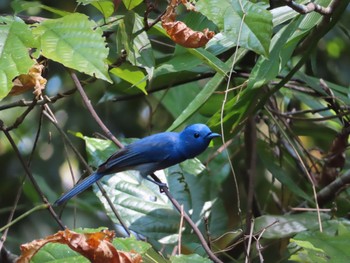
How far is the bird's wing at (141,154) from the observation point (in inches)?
97.9

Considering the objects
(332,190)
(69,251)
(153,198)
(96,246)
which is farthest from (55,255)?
(332,190)

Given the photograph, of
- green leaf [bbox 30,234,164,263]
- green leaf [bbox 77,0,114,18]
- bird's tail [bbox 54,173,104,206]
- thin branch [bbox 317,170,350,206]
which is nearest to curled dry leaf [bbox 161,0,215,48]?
green leaf [bbox 77,0,114,18]

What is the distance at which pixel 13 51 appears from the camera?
1.76m

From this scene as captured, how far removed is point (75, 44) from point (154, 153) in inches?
32.9

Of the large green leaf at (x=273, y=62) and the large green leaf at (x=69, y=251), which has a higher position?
the large green leaf at (x=273, y=62)

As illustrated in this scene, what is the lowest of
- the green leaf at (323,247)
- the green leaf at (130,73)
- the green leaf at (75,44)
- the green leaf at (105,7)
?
the green leaf at (323,247)

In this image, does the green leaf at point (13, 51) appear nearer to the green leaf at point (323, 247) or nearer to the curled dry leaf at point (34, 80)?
the curled dry leaf at point (34, 80)

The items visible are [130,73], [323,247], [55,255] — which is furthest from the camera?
[130,73]

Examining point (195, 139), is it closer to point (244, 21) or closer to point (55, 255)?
point (244, 21)

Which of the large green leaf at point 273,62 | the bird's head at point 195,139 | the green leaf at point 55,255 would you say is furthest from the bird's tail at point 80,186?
the green leaf at point 55,255

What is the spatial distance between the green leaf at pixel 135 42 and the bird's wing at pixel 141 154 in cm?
38

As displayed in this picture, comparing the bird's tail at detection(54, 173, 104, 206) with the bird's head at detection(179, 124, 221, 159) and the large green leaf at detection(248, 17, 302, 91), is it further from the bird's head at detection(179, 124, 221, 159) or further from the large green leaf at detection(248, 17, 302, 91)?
the large green leaf at detection(248, 17, 302, 91)

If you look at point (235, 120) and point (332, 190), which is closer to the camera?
point (235, 120)

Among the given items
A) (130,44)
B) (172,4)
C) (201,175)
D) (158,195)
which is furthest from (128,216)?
(172,4)
